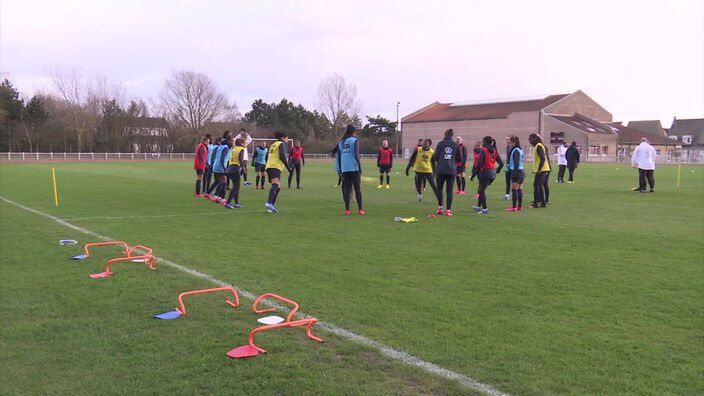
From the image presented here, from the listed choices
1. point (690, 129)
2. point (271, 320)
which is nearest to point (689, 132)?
point (690, 129)

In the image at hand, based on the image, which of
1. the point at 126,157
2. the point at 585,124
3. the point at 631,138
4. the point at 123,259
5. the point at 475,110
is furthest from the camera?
the point at 475,110

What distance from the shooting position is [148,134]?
2682 inches

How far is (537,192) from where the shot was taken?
1339cm

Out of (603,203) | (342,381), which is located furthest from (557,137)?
(342,381)

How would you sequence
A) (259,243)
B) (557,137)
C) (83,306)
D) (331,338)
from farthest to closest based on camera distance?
(557,137) < (259,243) < (83,306) < (331,338)

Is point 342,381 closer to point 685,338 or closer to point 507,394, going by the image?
point 507,394

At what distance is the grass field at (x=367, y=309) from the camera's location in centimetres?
345

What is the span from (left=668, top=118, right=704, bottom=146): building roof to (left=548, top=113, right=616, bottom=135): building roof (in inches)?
1192

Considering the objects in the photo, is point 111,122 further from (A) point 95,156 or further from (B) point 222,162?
(B) point 222,162

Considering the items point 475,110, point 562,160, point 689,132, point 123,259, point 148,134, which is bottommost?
point 123,259

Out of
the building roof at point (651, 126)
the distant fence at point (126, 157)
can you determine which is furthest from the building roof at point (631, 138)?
the building roof at point (651, 126)

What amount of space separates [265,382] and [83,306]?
2448mm

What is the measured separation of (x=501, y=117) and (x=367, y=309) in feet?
234

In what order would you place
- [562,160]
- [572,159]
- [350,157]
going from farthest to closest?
[562,160], [572,159], [350,157]
